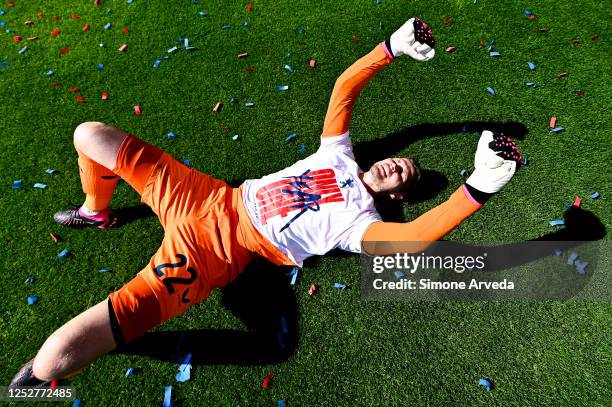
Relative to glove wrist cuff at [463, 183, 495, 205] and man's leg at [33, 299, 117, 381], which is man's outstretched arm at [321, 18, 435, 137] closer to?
glove wrist cuff at [463, 183, 495, 205]

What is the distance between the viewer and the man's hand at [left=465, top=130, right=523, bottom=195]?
338 centimetres

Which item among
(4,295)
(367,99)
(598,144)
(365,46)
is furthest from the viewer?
(365,46)

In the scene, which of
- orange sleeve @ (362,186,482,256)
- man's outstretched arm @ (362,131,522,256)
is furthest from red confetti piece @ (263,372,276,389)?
man's outstretched arm @ (362,131,522,256)

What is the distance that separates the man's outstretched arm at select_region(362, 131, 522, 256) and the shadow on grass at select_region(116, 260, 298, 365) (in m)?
1.36

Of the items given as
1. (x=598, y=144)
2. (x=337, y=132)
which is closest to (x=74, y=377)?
(x=337, y=132)

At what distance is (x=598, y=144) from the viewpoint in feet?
16.7

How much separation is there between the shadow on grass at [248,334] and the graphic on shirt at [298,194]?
0.79 metres

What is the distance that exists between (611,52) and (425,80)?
8.16 feet

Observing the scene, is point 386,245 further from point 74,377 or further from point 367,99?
point 74,377

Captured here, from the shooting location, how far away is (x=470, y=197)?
343 cm

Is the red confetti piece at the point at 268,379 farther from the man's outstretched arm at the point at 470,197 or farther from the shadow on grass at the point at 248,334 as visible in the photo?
the man's outstretched arm at the point at 470,197

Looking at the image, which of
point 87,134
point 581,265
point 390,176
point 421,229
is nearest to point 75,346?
point 87,134

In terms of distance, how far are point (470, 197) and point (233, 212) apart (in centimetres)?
214

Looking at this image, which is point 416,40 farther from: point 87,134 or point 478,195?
point 87,134
